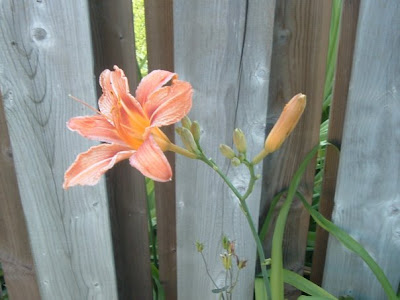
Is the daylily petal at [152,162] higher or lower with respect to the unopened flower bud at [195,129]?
lower

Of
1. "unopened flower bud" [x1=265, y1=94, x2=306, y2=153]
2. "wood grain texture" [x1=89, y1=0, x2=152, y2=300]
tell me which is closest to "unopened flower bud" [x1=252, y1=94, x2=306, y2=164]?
"unopened flower bud" [x1=265, y1=94, x2=306, y2=153]

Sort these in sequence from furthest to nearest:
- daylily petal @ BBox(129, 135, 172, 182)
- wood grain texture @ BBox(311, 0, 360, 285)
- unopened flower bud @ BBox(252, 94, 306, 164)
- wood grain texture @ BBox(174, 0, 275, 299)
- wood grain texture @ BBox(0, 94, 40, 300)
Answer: wood grain texture @ BBox(0, 94, 40, 300) → wood grain texture @ BBox(311, 0, 360, 285) → wood grain texture @ BBox(174, 0, 275, 299) → unopened flower bud @ BBox(252, 94, 306, 164) → daylily petal @ BBox(129, 135, 172, 182)

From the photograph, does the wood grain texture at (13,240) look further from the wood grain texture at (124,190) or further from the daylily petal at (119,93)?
the daylily petal at (119,93)

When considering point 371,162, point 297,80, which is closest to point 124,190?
point 297,80

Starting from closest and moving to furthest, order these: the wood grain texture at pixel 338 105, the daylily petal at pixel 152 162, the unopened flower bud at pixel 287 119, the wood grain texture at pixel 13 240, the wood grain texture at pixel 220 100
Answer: the daylily petal at pixel 152 162, the unopened flower bud at pixel 287 119, the wood grain texture at pixel 220 100, the wood grain texture at pixel 338 105, the wood grain texture at pixel 13 240

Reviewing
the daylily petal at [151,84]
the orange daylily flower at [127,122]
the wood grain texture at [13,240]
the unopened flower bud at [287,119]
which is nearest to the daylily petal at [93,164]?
the orange daylily flower at [127,122]

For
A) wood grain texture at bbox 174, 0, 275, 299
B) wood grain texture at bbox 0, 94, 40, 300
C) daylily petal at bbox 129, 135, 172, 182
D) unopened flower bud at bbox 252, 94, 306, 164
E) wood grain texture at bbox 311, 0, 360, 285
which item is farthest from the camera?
wood grain texture at bbox 0, 94, 40, 300

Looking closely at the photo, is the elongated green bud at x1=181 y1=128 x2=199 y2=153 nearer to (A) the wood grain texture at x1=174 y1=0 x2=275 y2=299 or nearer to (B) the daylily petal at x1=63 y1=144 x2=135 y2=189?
(B) the daylily petal at x1=63 y1=144 x2=135 y2=189

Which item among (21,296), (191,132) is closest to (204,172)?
(191,132)
